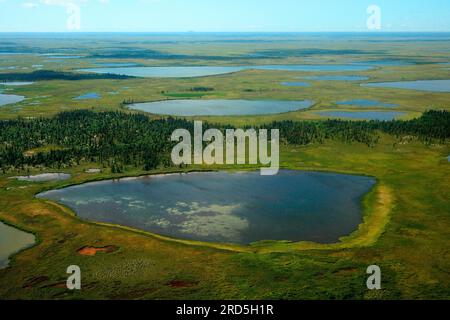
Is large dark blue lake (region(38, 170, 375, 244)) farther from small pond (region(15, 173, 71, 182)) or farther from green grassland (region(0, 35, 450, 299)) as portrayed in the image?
small pond (region(15, 173, 71, 182))

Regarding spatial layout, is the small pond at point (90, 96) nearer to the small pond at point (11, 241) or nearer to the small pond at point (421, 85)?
the small pond at point (421, 85)

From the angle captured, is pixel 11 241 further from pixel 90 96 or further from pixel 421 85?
pixel 421 85

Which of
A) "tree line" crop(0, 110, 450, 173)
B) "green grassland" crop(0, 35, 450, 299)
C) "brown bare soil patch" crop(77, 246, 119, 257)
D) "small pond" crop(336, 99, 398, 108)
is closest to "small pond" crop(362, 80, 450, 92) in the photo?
"small pond" crop(336, 99, 398, 108)

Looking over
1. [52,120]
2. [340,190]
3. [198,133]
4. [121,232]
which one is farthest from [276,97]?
[121,232]

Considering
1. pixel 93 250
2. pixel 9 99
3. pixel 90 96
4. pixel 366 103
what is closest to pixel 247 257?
pixel 93 250

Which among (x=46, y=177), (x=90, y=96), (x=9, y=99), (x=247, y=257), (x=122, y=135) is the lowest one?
(x=247, y=257)

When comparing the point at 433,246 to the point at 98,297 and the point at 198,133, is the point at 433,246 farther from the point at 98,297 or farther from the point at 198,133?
the point at 198,133

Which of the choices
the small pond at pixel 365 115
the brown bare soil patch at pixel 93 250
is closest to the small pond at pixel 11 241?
the brown bare soil patch at pixel 93 250
